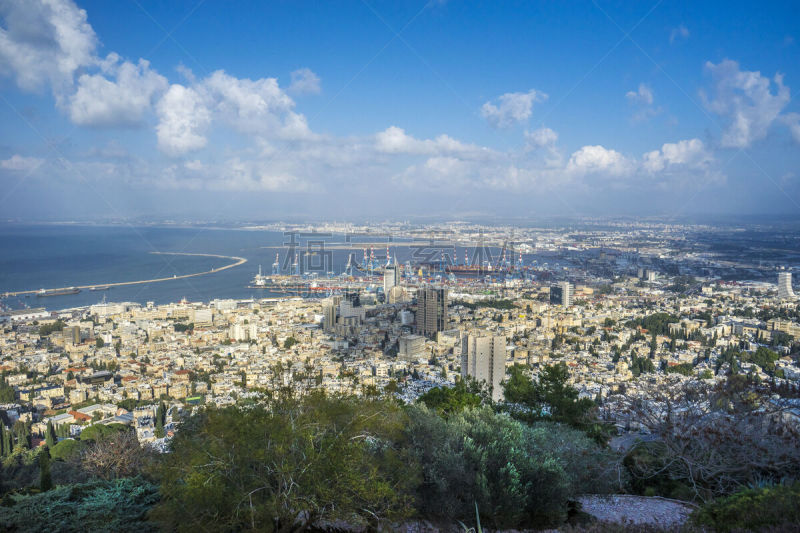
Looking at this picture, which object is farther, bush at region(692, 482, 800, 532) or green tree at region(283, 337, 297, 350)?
green tree at region(283, 337, 297, 350)

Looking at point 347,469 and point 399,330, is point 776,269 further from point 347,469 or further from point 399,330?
point 347,469

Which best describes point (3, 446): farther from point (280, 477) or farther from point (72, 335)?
point (72, 335)

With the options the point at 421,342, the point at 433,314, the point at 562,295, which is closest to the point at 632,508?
the point at 421,342

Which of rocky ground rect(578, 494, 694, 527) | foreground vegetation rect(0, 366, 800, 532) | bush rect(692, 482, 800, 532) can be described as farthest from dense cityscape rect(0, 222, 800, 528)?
bush rect(692, 482, 800, 532)

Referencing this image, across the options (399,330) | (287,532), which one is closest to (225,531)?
(287,532)

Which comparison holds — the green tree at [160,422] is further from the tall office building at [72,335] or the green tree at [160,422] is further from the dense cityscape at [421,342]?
the tall office building at [72,335]

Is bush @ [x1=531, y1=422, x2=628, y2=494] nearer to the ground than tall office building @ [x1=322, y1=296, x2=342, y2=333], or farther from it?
farther from it

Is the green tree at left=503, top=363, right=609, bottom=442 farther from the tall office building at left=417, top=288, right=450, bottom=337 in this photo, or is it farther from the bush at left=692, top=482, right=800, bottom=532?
the tall office building at left=417, top=288, right=450, bottom=337

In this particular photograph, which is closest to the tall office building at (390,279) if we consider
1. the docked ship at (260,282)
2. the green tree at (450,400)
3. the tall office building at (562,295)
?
the tall office building at (562,295)
